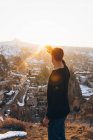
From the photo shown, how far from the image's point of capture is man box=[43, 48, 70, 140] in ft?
12.6

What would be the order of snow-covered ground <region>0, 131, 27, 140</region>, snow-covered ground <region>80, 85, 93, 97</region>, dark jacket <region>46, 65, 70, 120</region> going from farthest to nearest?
snow-covered ground <region>80, 85, 93, 97</region> < snow-covered ground <region>0, 131, 27, 140</region> < dark jacket <region>46, 65, 70, 120</region>

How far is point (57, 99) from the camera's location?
387 cm

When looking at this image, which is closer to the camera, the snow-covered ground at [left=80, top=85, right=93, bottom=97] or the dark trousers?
the dark trousers

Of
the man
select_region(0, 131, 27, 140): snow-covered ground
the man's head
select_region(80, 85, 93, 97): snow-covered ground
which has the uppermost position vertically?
the man's head

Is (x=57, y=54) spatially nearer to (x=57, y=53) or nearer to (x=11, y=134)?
(x=57, y=53)

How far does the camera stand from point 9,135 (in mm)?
6309

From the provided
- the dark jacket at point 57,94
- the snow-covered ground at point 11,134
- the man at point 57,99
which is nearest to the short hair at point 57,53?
the man at point 57,99

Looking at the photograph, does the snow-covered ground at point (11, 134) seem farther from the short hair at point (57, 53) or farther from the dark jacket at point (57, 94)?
the short hair at point (57, 53)

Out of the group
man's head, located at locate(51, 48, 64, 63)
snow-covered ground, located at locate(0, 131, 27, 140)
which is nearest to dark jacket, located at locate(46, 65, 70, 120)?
man's head, located at locate(51, 48, 64, 63)

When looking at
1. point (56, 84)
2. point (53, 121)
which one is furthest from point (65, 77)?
point (53, 121)

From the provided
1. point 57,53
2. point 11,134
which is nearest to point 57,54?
point 57,53

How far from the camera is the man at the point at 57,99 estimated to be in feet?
12.6

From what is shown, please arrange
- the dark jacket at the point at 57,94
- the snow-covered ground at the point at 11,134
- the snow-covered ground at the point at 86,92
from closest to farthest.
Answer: the dark jacket at the point at 57,94 < the snow-covered ground at the point at 11,134 < the snow-covered ground at the point at 86,92

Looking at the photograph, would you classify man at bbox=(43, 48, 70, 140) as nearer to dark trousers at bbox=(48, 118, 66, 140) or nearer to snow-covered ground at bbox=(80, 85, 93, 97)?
Result: dark trousers at bbox=(48, 118, 66, 140)
